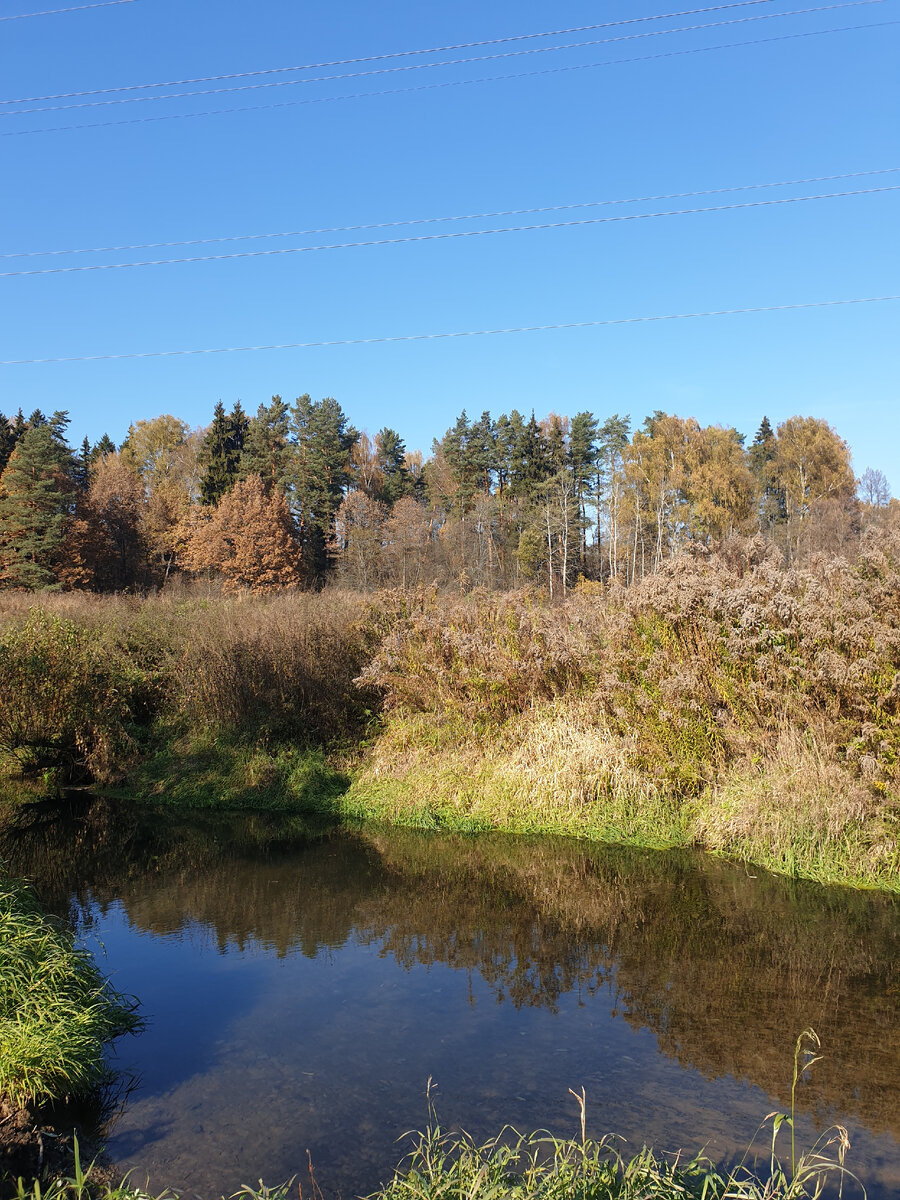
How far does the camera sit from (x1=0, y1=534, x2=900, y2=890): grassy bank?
28.8ft

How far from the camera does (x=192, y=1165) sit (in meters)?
4.33

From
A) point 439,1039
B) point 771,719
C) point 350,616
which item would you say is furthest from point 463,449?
point 439,1039

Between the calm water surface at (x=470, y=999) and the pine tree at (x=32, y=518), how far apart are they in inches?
1203

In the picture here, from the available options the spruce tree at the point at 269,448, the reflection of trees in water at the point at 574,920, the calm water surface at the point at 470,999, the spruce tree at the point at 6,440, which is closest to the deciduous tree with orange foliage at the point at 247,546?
the spruce tree at the point at 269,448

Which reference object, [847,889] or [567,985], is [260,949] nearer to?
[567,985]

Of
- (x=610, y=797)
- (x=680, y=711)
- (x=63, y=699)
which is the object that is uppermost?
(x=680, y=711)

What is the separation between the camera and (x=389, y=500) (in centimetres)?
6059

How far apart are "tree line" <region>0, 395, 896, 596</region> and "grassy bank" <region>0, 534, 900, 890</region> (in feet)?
75.7

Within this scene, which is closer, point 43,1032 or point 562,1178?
point 562,1178

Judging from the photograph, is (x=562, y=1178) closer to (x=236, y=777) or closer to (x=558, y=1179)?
(x=558, y=1179)

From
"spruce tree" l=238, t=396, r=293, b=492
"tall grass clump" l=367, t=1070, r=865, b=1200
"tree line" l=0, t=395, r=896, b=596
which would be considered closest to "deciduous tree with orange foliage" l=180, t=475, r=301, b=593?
"tree line" l=0, t=395, r=896, b=596

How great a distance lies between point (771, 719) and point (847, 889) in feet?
6.13

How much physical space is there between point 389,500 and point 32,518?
26895 mm

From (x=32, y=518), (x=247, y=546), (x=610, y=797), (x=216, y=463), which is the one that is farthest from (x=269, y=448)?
(x=610, y=797)
